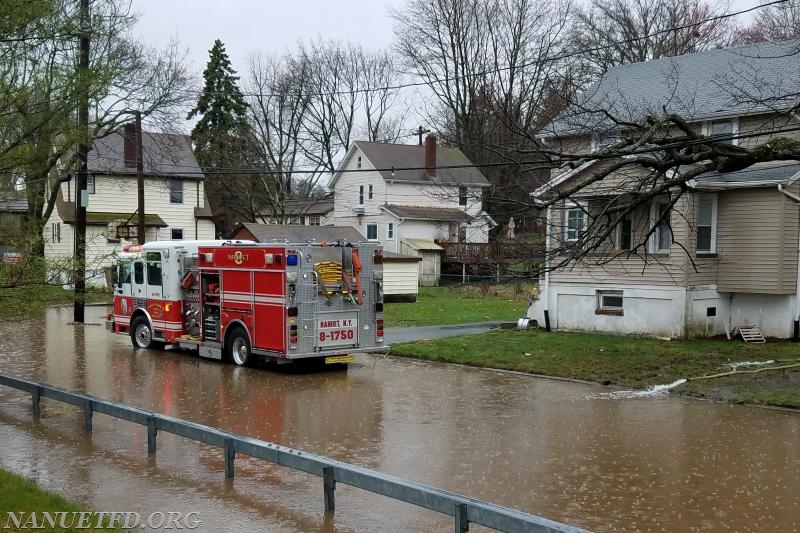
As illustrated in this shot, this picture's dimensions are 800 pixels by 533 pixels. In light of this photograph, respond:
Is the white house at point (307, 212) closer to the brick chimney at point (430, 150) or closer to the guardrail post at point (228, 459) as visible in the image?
the brick chimney at point (430, 150)

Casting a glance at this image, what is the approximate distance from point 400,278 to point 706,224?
1728cm

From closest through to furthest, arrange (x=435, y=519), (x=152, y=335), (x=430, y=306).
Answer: (x=435, y=519) → (x=152, y=335) → (x=430, y=306)

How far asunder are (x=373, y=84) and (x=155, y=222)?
2635 cm

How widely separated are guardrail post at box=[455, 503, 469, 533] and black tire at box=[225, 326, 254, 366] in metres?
11.9

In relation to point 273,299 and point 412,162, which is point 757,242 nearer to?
point 273,299

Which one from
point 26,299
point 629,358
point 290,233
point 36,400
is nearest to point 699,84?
point 629,358

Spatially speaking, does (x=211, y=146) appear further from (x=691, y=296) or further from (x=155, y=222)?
(x=691, y=296)

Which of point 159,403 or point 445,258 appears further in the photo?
point 445,258

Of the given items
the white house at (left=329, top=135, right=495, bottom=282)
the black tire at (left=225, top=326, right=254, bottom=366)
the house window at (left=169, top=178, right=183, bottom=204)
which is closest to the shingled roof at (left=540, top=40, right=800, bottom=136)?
the black tire at (left=225, top=326, right=254, bottom=366)

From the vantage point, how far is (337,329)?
1744cm

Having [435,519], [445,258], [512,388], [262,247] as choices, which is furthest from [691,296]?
[445,258]

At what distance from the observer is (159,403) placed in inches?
551

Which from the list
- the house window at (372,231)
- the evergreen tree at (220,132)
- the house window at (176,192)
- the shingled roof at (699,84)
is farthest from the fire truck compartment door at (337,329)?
the evergreen tree at (220,132)

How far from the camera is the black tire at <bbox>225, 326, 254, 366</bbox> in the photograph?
59.3 ft
